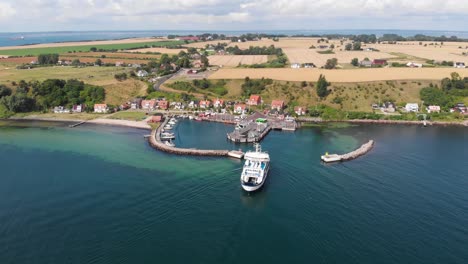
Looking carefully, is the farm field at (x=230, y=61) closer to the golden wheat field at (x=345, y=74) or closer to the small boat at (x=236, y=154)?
the golden wheat field at (x=345, y=74)

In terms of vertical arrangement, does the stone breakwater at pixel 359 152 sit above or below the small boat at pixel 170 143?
below

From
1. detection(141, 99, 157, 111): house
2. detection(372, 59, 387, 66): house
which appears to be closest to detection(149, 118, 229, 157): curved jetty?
detection(141, 99, 157, 111): house

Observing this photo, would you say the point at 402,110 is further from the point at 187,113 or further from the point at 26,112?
the point at 26,112

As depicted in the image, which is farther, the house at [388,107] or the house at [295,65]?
the house at [295,65]

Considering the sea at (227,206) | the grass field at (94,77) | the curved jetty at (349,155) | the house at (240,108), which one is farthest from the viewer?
the grass field at (94,77)

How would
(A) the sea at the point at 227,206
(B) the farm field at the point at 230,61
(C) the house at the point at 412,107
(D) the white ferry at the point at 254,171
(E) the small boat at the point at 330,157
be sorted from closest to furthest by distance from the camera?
(A) the sea at the point at 227,206 < (D) the white ferry at the point at 254,171 < (E) the small boat at the point at 330,157 < (C) the house at the point at 412,107 < (B) the farm field at the point at 230,61

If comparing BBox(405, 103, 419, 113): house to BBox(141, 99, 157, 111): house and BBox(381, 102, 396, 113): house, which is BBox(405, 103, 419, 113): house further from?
BBox(141, 99, 157, 111): house

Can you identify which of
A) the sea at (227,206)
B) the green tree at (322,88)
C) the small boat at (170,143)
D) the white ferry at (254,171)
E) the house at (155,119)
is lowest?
the sea at (227,206)

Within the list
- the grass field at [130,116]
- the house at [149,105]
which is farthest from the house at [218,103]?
the grass field at [130,116]
